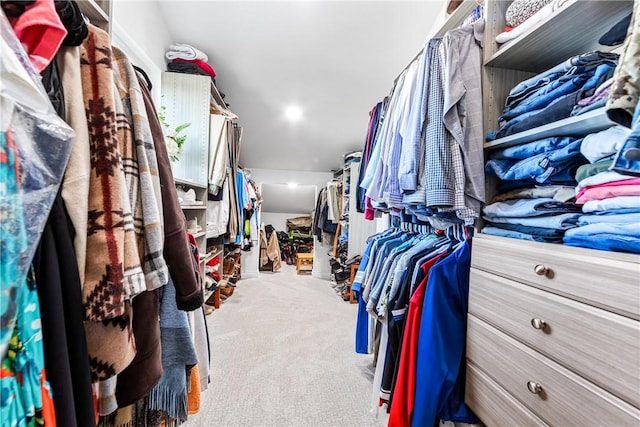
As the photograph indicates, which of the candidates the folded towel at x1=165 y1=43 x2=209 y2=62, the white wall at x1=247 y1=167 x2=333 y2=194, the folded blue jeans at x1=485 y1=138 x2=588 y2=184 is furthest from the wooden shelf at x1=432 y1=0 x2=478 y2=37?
the white wall at x1=247 y1=167 x2=333 y2=194

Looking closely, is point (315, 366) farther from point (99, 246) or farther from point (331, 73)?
point (331, 73)

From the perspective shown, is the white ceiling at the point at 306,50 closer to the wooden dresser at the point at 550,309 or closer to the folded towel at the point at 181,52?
the folded towel at the point at 181,52

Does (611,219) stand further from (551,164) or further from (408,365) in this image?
(408,365)

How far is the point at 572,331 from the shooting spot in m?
0.62

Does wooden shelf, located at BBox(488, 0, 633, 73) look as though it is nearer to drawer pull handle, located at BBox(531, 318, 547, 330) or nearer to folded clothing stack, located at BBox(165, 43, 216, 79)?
drawer pull handle, located at BBox(531, 318, 547, 330)

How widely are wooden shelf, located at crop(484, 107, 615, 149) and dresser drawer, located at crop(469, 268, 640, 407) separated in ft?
1.42

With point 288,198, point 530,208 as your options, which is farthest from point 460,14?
point 288,198

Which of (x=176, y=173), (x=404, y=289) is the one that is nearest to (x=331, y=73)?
(x=176, y=173)

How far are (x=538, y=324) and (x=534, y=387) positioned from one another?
0.56 feet

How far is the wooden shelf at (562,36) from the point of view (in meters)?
0.71

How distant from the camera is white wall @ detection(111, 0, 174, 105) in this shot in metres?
1.46

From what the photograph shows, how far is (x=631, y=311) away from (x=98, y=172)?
1070mm

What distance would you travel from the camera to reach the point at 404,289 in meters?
1.11

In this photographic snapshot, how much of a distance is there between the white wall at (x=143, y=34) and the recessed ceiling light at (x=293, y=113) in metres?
1.33
